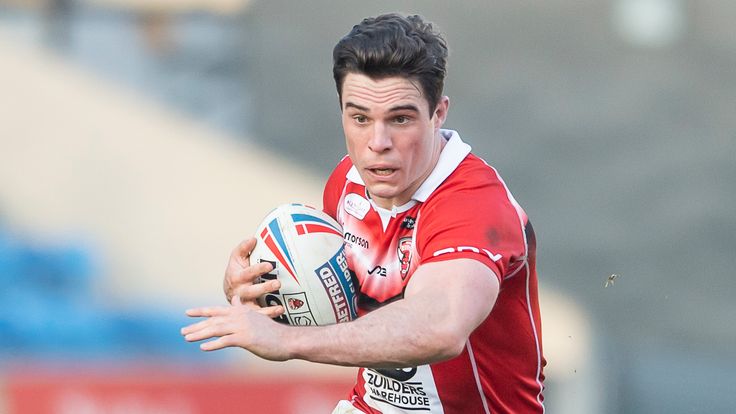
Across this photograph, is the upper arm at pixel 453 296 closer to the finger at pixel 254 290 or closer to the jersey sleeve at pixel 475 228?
the jersey sleeve at pixel 475 228

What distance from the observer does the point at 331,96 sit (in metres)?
9.55

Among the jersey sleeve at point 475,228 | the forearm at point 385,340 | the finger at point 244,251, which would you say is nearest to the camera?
the forearm at point 385,340

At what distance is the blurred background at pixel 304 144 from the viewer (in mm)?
8758

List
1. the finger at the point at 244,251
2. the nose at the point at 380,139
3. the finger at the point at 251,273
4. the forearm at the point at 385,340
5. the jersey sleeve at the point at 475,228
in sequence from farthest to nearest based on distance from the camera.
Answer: the finger at the point at 244,251 < the finger at the point at 251,273 < the nose at the point at 380,139 < the jersey sleeve at the point at 475,228 < the forearm at the point at 385,340

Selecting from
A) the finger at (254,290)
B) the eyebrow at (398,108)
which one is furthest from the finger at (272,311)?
the eyebrow at (398,108)

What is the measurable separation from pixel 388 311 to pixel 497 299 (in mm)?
593

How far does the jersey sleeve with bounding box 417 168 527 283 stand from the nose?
9.2 inches

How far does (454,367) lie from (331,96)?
640cm

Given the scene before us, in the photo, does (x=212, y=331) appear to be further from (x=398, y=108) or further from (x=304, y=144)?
(x=304, y=144)

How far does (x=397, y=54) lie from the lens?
321 centimetres

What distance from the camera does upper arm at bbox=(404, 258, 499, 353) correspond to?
2.79 metres

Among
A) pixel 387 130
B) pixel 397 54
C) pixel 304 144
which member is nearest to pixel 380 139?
pixel 387 130

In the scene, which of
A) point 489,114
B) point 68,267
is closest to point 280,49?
point 489,114

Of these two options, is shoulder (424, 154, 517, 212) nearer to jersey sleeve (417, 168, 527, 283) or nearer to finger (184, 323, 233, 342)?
jersey sleeve (417, 168, 527, 283)
